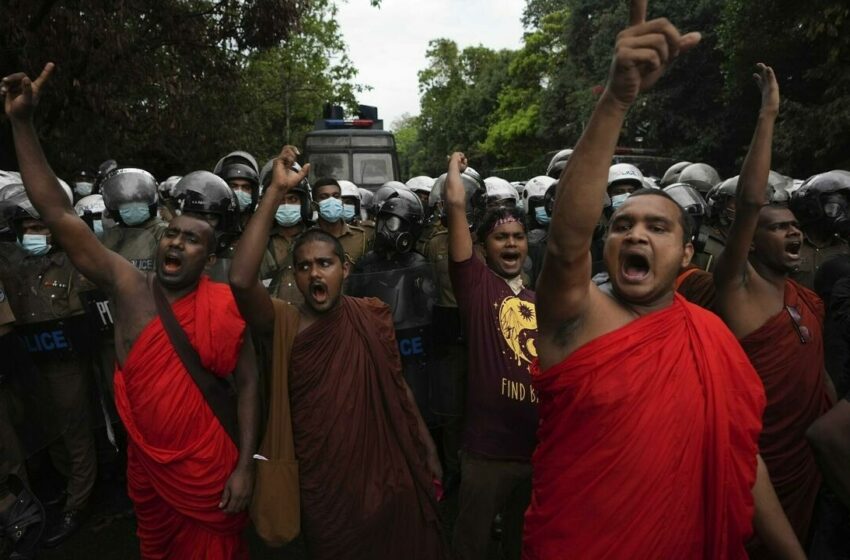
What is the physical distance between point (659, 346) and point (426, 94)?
5787cm

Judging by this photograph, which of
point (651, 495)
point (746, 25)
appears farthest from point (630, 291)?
point (746, 25)

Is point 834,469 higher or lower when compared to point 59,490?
higher

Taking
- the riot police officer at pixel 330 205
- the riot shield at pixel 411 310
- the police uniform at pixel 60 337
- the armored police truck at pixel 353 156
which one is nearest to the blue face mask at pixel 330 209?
the riot police officer at pixel 330 205

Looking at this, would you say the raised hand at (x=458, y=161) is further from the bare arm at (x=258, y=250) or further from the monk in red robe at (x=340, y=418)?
the bare arm at (x=258, y=250)

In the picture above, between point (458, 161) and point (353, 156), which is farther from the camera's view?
point (353, 156)

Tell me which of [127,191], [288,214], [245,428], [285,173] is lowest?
[245,428]

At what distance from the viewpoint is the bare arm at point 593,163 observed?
5.08ft

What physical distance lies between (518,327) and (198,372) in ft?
4.87

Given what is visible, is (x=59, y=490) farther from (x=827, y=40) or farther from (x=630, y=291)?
(x=827, y=40)

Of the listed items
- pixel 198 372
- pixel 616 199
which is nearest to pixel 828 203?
pixel 616 199

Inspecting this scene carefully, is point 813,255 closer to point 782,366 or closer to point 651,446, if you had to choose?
point 782,366

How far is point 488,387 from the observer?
10.5 ft

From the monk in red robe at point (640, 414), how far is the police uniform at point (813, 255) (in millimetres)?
2458

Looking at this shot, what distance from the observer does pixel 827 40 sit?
540 inches
